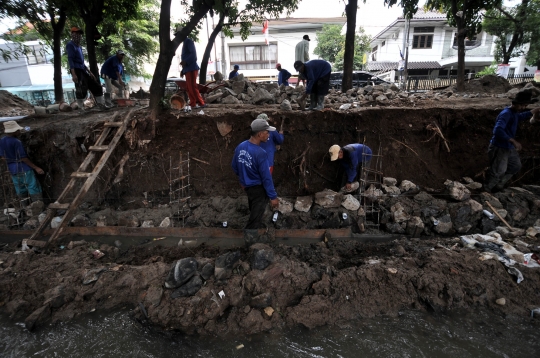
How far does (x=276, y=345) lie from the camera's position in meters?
3.06

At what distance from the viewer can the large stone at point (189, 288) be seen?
3502 millimetres

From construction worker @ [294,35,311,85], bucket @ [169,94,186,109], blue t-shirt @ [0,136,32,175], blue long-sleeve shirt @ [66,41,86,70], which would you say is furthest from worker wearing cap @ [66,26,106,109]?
construction worker @ [294,35,311,85]

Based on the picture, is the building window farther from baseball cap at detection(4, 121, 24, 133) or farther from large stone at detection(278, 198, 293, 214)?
large stone at detection(278, 198, 293, 214)

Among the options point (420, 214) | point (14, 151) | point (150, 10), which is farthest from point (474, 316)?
point (150, 10)

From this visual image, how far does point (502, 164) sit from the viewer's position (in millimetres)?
5070

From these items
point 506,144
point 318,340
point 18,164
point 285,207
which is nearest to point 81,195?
point 18,164

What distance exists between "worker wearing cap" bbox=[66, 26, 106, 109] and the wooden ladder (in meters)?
1.89

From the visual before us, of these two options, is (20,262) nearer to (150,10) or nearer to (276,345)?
(276,345)

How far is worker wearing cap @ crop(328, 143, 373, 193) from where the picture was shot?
510cm

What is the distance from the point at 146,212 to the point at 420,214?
17.8 ft

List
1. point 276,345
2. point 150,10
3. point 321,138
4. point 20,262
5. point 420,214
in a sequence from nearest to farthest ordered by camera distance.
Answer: point 276,345, point 20,262, point 420,214, point 321,138, point 150,10

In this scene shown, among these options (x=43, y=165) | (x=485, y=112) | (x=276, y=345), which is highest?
(x=485, y=112)

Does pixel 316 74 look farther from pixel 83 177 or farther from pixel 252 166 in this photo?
pixel 83 177

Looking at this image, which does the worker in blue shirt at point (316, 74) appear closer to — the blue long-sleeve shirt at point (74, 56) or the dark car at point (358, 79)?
the blue long-sleeve shirt at point (74, 56)
